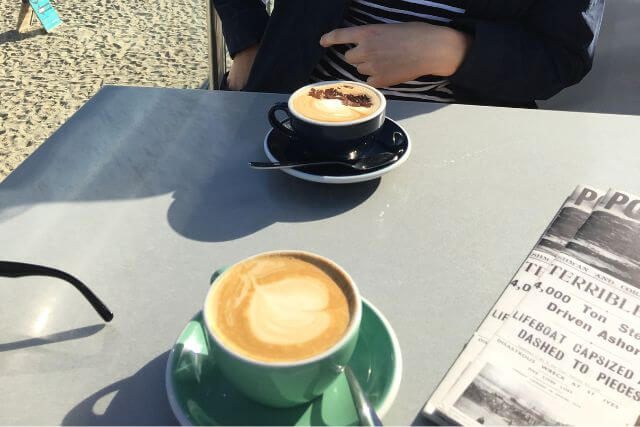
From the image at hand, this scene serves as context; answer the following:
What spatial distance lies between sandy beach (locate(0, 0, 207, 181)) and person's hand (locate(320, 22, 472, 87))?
4.00 feet

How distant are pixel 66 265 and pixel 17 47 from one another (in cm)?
214

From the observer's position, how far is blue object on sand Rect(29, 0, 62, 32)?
236cm

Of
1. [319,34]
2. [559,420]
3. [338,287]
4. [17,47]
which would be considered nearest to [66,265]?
[338,287]

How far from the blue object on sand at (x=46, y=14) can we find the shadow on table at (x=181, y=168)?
1813mm

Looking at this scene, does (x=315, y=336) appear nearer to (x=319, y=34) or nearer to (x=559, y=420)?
(x=559, y=420)

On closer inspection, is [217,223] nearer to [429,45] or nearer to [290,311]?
[290,311]

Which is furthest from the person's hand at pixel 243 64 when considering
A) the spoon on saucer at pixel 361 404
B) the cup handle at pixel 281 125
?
the spoon on saucer at pixel 361 404

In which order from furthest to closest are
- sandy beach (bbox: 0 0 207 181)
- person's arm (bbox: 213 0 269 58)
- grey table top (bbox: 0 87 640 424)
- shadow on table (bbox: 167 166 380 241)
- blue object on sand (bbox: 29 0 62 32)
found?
blue object on sand (bbox: 29 0 62 32) → sandy beach (bbox: 0 0 207 181) → person's arm (bbox: 213 0 269 58) → shadow on table (bbox: 167 166 380 241) → grey table top (bbox: 0 87 640 424)

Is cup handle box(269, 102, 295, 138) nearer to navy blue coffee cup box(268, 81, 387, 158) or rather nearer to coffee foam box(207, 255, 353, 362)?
navy blue coffee cup box(268, 81, 387, 158)

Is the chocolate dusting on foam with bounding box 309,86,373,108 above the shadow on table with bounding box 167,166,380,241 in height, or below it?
above

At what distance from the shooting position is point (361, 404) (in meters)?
0.42

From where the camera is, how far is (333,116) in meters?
0.71

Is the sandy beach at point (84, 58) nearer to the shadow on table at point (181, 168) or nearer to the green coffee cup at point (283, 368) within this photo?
the shadow on table at point (181, 168)

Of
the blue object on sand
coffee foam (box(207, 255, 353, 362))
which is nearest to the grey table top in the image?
coffee foam (box(207, 255, 353, 362))
